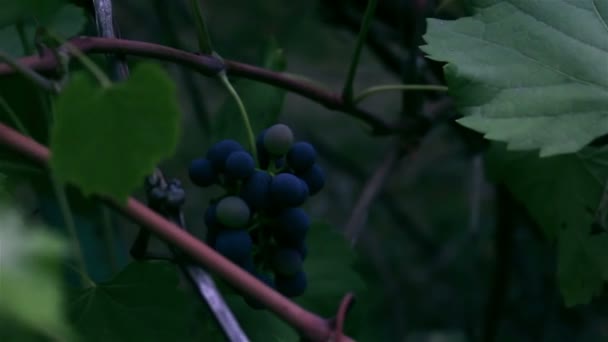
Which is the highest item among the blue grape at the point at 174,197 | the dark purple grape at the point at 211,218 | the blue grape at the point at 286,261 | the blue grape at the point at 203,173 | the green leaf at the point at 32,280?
the green leaf at the point at 32,280

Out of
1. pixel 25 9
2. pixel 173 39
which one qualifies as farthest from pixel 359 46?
pixel 173 39

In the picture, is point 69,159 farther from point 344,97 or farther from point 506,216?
point 506,216

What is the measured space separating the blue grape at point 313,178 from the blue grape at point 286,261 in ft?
0.20

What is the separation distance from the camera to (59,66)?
22.1 inches

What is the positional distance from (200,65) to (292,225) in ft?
0.51

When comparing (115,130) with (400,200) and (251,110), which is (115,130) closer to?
(251,110)

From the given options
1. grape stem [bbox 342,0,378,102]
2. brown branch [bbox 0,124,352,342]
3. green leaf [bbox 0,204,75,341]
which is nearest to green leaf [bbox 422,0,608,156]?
grape stem [bbox 342,0,378,102]

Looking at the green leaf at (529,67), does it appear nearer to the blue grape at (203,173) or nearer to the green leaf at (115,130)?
the blue grape at (203,173)

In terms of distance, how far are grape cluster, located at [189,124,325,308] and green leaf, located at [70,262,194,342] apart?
0.16 ft

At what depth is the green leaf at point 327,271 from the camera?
854mm

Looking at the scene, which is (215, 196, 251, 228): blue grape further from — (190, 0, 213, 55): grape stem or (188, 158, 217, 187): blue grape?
(190, 0, 213, 55): grape stem

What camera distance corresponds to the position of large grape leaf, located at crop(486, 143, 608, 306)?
0.83 m

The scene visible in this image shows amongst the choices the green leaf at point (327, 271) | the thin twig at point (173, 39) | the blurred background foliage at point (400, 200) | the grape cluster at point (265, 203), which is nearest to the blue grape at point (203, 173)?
the grape cluster at point (265, 203)

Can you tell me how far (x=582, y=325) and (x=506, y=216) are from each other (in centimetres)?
48
